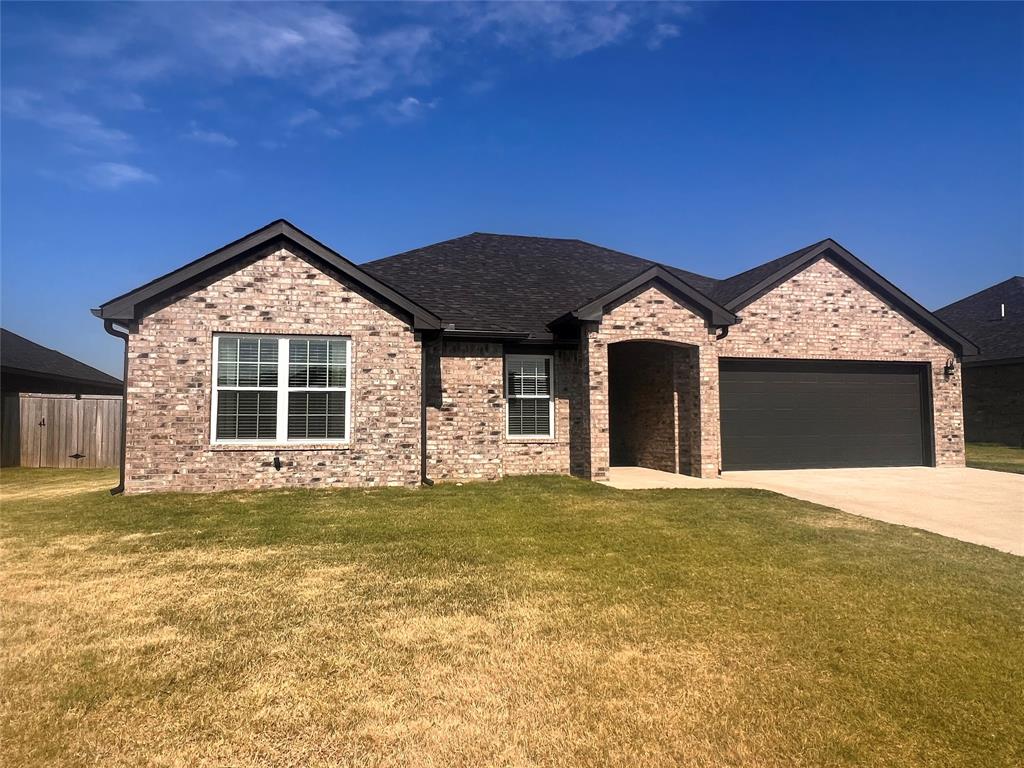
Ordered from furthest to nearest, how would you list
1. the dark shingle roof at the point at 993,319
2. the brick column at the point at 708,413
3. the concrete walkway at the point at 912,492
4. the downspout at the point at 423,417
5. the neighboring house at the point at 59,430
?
the dark shingle roof at the point at 993,319 < the neighboring house at the point at 59,430 < the brick column at the point at 708,413 < the downspout at the point at 423,417 < the concrete walkway at the point at 912,492

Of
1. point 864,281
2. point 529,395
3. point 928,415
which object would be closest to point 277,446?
point 529,395

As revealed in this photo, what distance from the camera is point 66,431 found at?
16594 millimetres

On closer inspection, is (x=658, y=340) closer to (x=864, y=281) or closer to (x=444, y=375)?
(x=444, y=375)

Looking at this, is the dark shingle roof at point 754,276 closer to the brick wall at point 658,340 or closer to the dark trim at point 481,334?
the brick wall at point 658,340

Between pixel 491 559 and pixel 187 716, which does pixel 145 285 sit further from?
pixel 187 716

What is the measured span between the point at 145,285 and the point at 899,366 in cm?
1838

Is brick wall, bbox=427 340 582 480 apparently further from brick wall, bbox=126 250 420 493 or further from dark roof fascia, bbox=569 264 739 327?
dark roof fascia, bbox=569 264 739 327

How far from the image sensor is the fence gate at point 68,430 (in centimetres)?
1647

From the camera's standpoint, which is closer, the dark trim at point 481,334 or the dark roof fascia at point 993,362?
the dark trim at point 481,334

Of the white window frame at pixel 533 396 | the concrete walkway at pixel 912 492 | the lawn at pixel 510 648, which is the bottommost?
the concrete walkway at pixel 912 492

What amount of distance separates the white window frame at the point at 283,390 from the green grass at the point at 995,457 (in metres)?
15.8

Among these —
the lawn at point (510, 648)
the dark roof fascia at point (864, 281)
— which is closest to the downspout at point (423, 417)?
the lawn at point (510, 648)

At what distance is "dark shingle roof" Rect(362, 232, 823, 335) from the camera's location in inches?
568

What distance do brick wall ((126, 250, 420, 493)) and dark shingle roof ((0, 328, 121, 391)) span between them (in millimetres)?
10982
